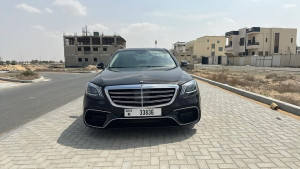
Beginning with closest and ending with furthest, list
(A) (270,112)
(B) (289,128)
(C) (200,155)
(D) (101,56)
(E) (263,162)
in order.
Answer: (E) (263,162), (C) (200,155), (B) (289,128), (A) (270,112), (D) (101,56)

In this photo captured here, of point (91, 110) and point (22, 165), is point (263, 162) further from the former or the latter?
point (22, 165)

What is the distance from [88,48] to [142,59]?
229 ft

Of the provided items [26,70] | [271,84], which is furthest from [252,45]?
[26,70]

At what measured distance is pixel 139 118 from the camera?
351 cm

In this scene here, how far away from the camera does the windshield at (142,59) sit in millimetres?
4845

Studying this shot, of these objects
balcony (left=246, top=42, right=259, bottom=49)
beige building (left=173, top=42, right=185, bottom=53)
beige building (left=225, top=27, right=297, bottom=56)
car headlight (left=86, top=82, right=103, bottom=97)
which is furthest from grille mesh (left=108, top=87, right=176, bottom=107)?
beige building (left=173, top=42, right=185, bottom=53)

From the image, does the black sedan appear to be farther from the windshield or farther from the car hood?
the windshield

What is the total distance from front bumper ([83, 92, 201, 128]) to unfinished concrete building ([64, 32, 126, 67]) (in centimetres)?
6743

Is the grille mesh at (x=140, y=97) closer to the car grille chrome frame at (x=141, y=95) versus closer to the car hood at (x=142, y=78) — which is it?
the car grille chrome frame at (x=141, y=95)

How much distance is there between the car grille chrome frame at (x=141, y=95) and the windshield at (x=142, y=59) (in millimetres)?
1314

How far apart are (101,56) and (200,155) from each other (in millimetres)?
70447

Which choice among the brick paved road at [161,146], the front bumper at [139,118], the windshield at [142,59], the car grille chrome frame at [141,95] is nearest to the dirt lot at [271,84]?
the brick paved road at [161,146]

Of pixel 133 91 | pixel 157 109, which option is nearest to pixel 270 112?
pixel 157 109

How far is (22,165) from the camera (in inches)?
117
